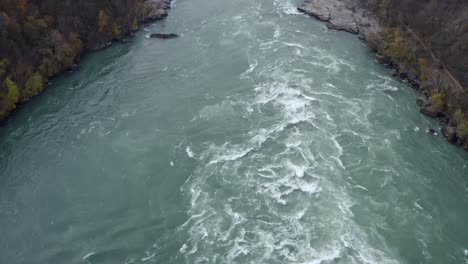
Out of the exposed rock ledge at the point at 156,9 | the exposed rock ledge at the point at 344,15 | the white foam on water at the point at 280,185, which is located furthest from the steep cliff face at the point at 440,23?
the exposed rock ledge at the point at 156,9

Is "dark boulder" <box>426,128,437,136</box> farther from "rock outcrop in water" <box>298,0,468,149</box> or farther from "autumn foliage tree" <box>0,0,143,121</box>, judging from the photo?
"autumn foliage tree" <box>0,0,143,121</box>

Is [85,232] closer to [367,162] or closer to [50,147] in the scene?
[50,147]


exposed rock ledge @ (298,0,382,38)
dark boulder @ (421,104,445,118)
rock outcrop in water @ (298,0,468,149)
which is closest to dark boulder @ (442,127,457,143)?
rock outcrop in water @ (298,0,468,149)

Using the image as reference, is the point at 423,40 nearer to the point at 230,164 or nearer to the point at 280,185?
the point at 280,185

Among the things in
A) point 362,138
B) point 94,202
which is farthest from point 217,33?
point 94,202

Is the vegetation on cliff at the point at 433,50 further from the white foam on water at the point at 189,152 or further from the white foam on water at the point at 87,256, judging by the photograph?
the white foam on water at the point at 87,256

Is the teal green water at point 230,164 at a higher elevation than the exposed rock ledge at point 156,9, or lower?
lower
